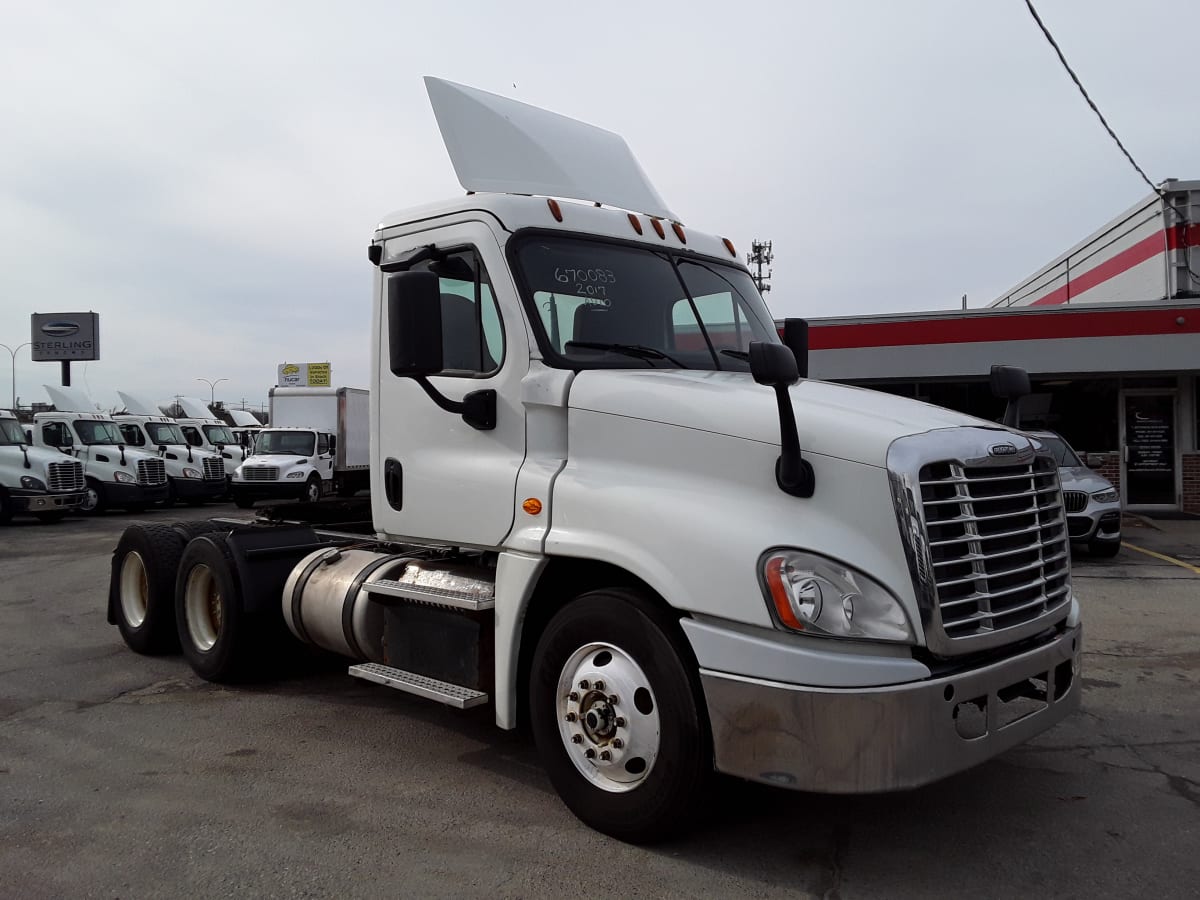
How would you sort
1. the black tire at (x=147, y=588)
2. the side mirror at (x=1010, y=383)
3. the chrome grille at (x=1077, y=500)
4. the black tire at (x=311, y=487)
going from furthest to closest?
the black tire at (x=311, y=487), the chrome grille at (x=1077, y=500), the black tire at (x=147, y=588), the side mirror at (x=1010, y=383)

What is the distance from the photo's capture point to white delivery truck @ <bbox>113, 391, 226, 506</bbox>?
81.3 feet

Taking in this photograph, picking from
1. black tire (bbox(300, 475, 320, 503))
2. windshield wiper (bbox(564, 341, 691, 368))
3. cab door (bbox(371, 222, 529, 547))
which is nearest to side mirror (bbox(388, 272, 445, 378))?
cab door (bbox(371, 222, 529, 547))

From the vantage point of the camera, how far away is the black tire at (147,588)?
267 inches

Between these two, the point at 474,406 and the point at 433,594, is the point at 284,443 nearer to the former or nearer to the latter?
the point at 433,594

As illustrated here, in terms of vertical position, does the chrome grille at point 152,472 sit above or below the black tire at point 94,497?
above

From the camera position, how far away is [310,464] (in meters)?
23.9

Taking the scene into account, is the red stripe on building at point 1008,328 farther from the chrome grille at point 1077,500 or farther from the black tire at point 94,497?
the black tire at point 94,497

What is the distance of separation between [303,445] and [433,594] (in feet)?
68.6

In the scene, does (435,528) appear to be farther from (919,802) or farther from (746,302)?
(919,802)

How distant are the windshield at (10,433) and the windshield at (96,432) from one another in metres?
2.06

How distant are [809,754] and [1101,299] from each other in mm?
22307

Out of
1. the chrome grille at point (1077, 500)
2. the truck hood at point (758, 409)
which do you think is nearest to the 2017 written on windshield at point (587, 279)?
the truck hood at point (758, 409)

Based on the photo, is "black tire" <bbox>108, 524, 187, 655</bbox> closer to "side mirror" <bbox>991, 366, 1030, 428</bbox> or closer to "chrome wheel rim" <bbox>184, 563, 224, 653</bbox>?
"chrome wheel rim" <bbox>184, 563, 224, 653</bbox>

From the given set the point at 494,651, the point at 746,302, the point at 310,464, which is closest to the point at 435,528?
the point at 494,651
